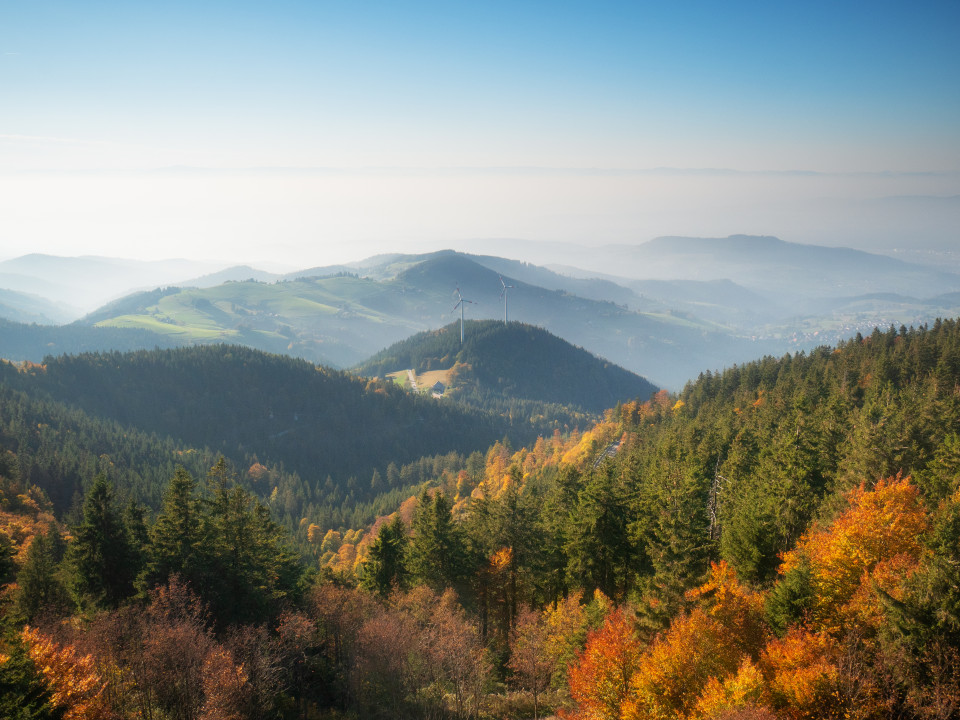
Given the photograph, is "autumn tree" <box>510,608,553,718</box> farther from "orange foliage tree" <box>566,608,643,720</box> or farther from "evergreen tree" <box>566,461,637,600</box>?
"orange foliage tree" <box>566,608,643,720</box>

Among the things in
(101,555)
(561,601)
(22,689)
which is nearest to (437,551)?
(561,601)

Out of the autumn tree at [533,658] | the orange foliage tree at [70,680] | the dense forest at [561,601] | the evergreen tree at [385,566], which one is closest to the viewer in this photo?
the dense forest at [561,601]

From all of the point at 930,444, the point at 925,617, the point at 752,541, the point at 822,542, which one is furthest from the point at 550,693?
the point at 930,444

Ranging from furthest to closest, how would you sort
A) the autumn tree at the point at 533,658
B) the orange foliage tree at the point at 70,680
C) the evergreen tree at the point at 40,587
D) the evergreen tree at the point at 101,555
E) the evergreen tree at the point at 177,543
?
the evergreen tree at the point at 101,555, the evergreen tree at the point at 177,543, the evergreen tree at the point at 40,587, the autumn tree at the point at 533,658, the orange foliage tree at the point at 70,680

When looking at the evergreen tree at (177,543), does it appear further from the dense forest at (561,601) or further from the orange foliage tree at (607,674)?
the orange foliage tree at (607,674)

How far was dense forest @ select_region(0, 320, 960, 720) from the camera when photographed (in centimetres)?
2606

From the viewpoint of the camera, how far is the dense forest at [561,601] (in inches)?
1026

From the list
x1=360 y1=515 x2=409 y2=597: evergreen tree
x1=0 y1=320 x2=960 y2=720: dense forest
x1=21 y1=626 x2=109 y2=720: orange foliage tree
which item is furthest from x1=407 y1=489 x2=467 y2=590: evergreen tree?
x1=21 y1=626 x2=109 y2=720: orange foliage tree

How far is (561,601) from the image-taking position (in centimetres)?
4581

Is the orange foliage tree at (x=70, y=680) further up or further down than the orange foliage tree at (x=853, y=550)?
further down

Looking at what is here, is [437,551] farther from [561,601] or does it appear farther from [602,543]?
[602,543]

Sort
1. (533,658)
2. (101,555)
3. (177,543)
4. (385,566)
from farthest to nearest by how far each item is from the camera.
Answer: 1. (385,566)
2. (101,555)
3. (177,543)
4. (533,658)

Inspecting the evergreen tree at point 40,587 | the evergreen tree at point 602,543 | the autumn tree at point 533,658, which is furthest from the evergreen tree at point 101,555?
the evergreen tree at point 602,543

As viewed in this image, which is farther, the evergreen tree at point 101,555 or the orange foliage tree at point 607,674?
the evergreen tree at point 101,555
